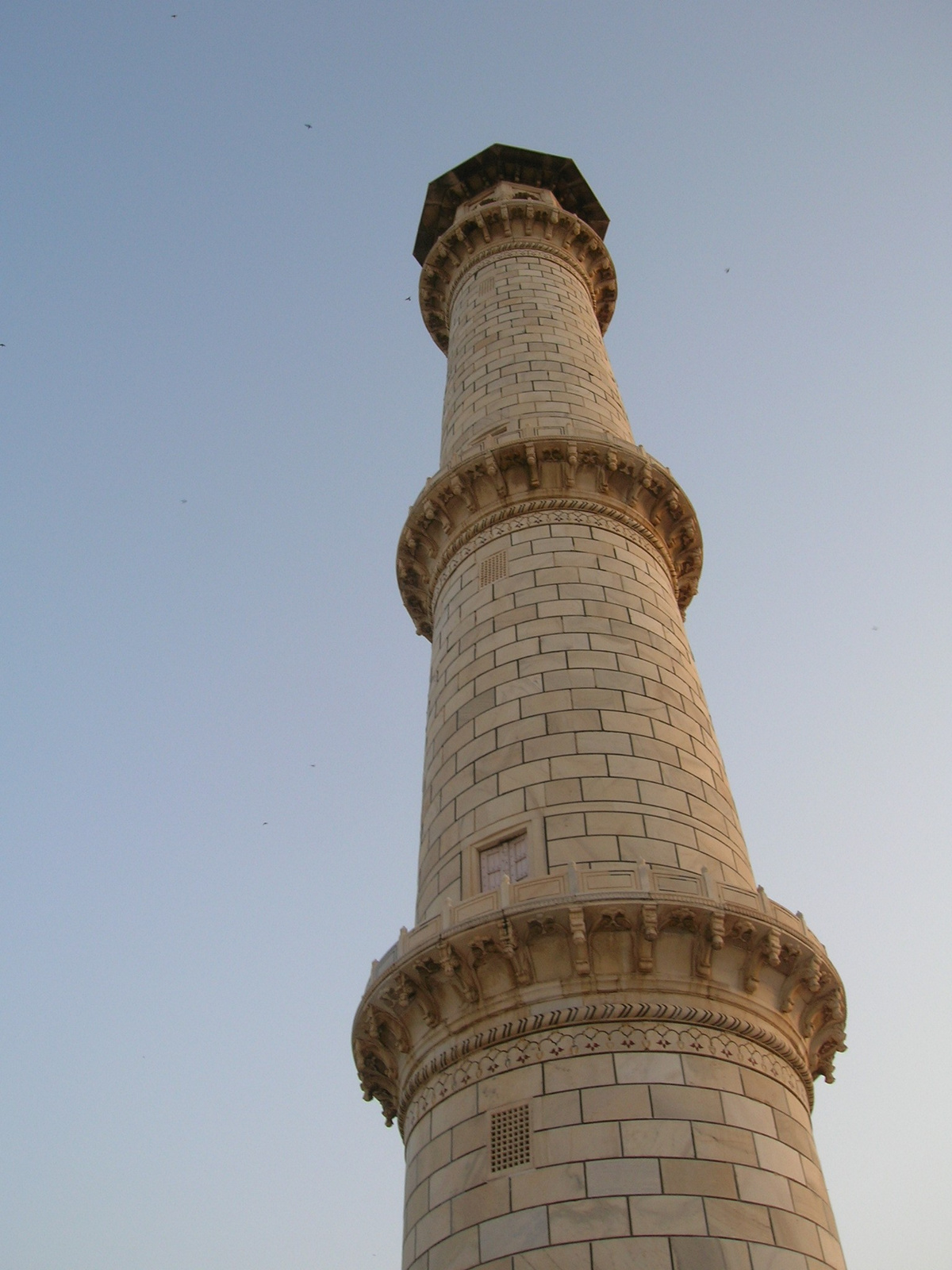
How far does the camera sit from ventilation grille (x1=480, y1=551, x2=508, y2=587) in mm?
16312

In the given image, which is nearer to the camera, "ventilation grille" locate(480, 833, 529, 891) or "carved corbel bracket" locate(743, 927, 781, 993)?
"carved corbel bracket" locate(743, 927, 781, 993)

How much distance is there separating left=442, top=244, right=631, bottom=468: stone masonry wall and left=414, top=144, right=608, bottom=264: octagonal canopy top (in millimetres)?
5247

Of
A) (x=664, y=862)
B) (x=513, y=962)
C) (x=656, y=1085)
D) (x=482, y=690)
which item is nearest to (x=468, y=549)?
(x=482, y=690)

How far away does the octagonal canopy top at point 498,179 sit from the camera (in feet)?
99.5

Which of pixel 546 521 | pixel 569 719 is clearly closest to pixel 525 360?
pixel 546 521

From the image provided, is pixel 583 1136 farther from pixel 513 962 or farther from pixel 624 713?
pixel 624 713

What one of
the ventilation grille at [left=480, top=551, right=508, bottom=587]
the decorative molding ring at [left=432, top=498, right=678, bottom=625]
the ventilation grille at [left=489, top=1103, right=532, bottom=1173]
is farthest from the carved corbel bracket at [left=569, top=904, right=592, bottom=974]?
the decorative molding ring at [left=432, top=498, right=678, bottom=625]

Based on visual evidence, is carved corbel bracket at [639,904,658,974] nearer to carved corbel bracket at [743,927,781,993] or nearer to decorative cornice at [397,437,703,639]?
carved corbel bracket at [743,927,781,993]

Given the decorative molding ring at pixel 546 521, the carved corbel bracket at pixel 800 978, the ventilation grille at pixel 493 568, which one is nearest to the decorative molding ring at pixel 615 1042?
the carved corbel bracket at pixel 800 978

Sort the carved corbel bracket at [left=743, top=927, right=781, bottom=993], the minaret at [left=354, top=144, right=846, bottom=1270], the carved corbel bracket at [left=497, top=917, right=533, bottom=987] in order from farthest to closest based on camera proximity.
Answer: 1. the carved corbel bracket at [left=743, top=927, right=781, bottom=993]
2. the carved corbel bracket at [left=497, top=917, right=533, bottom=987]
3. the minaret at [left=354, top=144, right=846, bottom=1270]

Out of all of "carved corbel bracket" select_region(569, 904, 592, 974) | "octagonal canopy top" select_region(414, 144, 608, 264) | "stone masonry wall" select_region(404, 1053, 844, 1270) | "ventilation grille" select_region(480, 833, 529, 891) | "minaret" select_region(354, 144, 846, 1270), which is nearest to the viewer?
"stone masonry wall" select_region(404, 1053, 844, 1270)

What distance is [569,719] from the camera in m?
13.5

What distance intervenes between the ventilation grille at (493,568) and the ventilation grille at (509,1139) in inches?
315

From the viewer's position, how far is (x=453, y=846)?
13148 mm
